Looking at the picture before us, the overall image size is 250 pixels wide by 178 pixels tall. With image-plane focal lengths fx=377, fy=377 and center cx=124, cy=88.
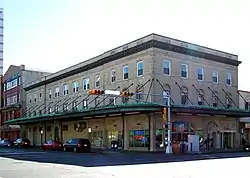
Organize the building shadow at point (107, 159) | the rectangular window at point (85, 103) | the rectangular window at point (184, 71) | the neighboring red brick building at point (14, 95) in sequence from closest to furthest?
the building shadow at point (107, 159)
the rectangular window at point (184, 71)
the rectangular window at point (85, 103)
the neighboring red brick building at point (14, 95)

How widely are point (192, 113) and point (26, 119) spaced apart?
32.8 meters

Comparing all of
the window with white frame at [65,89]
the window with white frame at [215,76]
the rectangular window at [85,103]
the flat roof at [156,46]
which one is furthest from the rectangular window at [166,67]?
the window with white frame at [65,89]

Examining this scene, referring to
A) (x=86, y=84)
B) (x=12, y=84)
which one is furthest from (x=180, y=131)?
(x=12, y=84)

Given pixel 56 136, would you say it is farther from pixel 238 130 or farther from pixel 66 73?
pixel 238 130

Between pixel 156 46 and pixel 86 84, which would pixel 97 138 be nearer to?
pixel 86 84

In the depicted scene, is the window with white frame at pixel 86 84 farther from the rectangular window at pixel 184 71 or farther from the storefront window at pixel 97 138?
the rectangular window at pixel 184 71

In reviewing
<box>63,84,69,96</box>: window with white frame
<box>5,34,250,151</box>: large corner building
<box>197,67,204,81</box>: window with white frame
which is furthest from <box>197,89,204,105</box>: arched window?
<box>63,84,69,96</box>: window with white frame

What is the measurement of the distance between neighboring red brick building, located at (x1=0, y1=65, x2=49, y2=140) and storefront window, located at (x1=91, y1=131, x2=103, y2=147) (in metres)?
30.0

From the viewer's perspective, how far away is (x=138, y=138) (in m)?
43.5

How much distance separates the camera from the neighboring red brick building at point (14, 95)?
258ft

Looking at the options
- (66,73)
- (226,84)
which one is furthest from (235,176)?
(66,73)

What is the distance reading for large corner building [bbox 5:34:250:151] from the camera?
1655 inches

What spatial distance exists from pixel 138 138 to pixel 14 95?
46.6 m

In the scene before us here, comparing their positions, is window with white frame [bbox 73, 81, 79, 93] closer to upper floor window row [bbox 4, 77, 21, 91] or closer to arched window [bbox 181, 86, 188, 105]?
arched window [bbox 181, 86, 188, 105]
